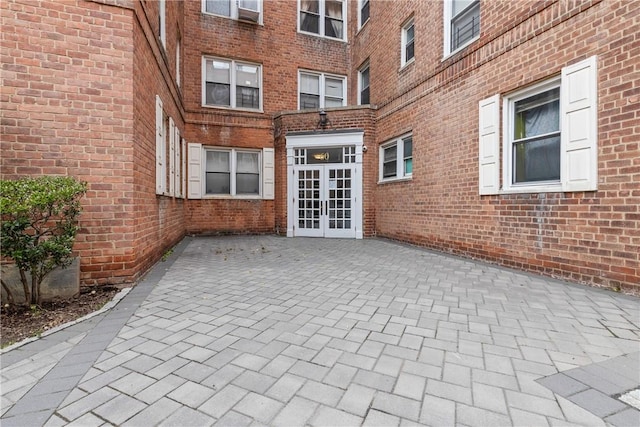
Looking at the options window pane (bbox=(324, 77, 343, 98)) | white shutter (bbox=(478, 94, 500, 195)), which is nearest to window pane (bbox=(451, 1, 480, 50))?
white shutter (bbox=(478, 94, 500, 195))

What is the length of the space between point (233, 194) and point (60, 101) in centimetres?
697

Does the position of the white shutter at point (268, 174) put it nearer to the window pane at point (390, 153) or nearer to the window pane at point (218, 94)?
the window pane at point (218, 94)

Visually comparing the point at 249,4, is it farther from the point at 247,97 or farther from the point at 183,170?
the point at 183,170

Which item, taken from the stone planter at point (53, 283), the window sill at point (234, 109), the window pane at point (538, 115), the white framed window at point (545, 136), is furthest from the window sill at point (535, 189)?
the window sill at point (234, 109)

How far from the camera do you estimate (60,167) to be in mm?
3559

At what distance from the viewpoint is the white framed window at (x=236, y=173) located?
1027cm

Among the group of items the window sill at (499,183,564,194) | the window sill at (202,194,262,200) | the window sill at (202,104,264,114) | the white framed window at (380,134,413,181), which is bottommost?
the window sill at (499,183,564,194)

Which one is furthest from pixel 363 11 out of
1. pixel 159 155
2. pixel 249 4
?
pixel 159 155

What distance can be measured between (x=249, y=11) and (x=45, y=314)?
1058 centimetres

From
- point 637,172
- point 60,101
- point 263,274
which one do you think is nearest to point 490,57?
point 637,172

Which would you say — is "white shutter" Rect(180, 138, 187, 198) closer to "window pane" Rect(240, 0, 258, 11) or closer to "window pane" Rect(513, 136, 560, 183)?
"window pane" Rect(240, 0, 258, 11)

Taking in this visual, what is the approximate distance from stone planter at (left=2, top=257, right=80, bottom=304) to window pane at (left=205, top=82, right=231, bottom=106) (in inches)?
321

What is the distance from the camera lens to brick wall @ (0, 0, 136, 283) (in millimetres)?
3375

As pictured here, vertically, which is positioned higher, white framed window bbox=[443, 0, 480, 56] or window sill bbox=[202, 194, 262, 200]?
white framed window bbox=[443, 0, 480, 56]
